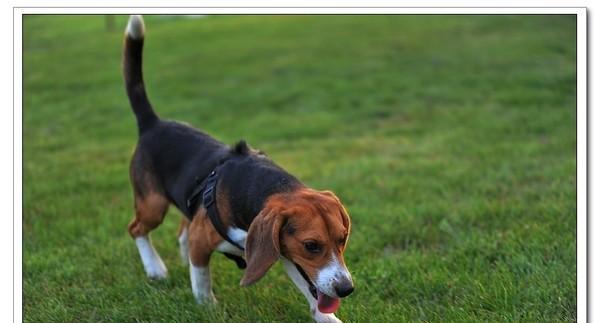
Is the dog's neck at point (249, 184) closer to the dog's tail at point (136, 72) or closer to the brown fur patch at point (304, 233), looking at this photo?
the brown fur patch at point (304, 233)

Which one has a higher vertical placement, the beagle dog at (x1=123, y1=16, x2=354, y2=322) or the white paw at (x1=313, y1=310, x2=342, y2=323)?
the beagle dog at (x1=123, y1=16, x2=354, y2=322)

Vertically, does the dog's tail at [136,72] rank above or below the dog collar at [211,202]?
above

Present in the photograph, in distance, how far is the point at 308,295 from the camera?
436 cm

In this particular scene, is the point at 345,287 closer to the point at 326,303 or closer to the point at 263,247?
the point at 326,303

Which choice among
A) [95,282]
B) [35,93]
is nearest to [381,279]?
[95,282]

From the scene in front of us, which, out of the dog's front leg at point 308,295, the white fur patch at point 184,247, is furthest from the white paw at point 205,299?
the white fur patch at point 184,247

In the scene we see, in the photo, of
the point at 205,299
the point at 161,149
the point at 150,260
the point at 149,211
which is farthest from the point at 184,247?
the point at 205,299

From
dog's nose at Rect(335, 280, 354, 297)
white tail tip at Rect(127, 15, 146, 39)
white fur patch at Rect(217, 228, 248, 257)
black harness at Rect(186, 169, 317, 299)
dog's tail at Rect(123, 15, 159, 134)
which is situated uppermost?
white tail tip at Rect(127, 15, 146, 39)

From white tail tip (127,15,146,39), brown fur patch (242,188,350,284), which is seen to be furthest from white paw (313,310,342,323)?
white tail tip (127,15,146,39)

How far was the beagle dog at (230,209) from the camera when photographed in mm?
3701

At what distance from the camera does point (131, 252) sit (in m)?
5.84

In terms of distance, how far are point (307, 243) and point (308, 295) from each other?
0.83 metres

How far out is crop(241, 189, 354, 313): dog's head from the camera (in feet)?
12.0

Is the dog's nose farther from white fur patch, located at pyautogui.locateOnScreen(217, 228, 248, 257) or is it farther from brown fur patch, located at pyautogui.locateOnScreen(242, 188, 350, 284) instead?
white fur patch, located at pyautogui.locateOnScreen(217, 228, 248, 257)
